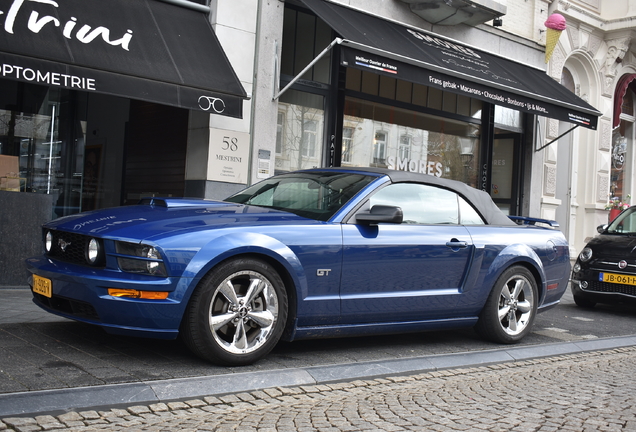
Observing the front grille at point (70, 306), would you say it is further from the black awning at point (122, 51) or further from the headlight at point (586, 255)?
the headlight at point (586, 255)

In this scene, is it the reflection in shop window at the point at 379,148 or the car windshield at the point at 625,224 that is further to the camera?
the reflection in shop window at the point at 379,148

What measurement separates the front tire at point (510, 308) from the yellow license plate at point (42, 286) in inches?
144

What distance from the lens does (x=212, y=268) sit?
4.63m

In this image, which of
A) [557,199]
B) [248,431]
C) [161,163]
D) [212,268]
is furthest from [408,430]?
[557,199]

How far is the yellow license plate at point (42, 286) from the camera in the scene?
188 inches

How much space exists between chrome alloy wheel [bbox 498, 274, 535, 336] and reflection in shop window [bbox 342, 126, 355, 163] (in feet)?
21.7

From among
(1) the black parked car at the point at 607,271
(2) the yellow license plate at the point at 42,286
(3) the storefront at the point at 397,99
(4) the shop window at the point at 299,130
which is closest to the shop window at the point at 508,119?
(3) the storefront at the point at 397,99

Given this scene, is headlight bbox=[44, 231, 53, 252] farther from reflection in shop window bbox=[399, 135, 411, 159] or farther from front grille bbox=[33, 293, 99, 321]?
reflection in shop window bbox=[399, 135, 411, 159]

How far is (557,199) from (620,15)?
5.10 m

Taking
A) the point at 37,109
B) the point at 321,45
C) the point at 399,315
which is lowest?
the point at 399,315

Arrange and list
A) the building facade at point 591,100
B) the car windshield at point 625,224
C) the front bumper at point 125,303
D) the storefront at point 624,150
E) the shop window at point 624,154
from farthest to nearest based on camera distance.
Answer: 1. the shop window at point 624,154
2. the storefront at point 624,150
3. the building facade at point 591,100
4. the car windshield at point 625,224
5. the front bumper at point 125,303

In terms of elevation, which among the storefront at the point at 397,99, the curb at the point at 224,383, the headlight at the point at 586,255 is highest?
the storefront at the point at 397,99

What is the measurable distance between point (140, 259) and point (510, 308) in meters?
3.65

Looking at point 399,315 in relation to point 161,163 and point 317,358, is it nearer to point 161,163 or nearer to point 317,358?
point 317,358
